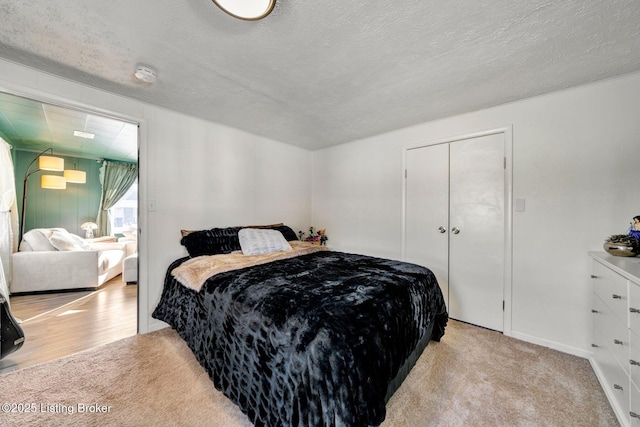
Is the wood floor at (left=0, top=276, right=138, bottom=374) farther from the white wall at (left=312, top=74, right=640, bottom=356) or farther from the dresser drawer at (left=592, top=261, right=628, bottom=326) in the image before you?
the white wall at (left=312, top=74, right=640, bottom=356)

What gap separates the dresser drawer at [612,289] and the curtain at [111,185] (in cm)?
796

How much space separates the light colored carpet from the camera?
4.45 ft

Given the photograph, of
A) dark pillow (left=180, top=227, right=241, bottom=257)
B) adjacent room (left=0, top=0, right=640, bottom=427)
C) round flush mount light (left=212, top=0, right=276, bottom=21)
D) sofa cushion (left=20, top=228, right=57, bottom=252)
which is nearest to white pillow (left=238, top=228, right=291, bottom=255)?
adjacent room (left=0, top=0, right=640, bottom=427)

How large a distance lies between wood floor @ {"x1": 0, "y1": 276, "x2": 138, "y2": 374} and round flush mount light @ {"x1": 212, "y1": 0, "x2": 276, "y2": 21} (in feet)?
9.50

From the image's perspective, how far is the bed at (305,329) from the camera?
1.04 metres

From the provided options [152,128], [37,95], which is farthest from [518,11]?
[37,95]

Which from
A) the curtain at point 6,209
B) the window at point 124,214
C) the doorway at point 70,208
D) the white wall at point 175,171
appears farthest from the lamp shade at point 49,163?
the white wall at point 175,171

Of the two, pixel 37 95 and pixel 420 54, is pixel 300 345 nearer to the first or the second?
pixel 420 54

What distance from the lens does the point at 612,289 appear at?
58.1 inches

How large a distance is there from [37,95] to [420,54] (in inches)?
117

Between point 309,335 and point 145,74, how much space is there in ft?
7.35

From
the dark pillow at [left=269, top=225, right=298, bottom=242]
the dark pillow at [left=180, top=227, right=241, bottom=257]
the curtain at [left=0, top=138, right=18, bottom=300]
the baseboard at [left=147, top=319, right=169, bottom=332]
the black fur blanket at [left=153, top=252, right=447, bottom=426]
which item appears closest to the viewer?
the black fur blanket at [left=153, top=252, right=447, bottom=426]

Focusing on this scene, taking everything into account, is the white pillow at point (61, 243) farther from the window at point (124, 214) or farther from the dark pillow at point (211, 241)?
the dark pillow at point (211, 241)

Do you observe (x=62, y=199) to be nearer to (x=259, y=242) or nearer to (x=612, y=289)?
(x=259, y=242)
